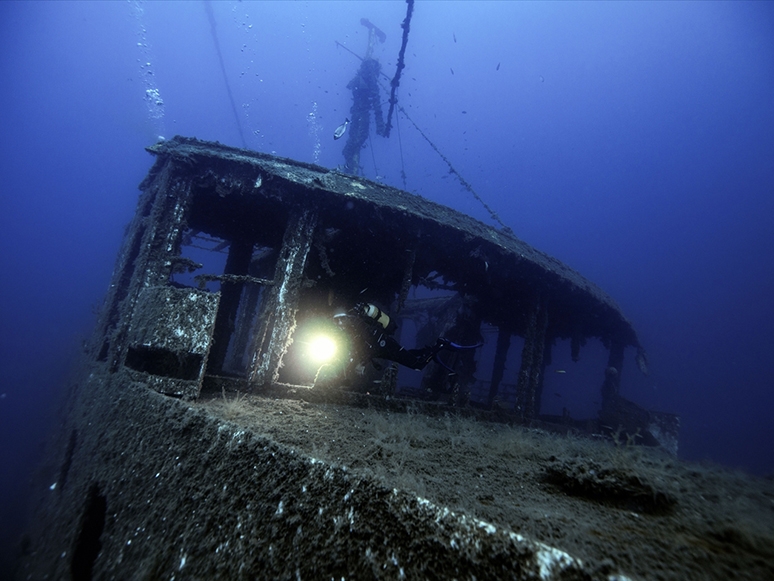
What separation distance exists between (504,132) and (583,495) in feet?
563

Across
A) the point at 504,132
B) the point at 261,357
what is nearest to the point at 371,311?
the point at 261,357

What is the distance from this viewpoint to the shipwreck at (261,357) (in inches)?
62.0

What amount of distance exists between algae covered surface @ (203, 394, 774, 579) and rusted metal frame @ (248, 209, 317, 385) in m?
1.68

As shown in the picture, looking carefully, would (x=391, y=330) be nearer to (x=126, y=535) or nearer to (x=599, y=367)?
(x=126, y=535)

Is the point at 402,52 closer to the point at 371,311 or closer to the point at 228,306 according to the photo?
the point at 228,306

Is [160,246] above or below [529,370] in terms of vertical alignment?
above

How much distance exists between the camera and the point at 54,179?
139 m

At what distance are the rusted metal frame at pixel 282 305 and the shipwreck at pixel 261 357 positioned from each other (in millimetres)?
31

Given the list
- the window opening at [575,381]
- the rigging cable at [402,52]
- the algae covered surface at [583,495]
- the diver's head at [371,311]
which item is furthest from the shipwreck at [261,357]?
the window opening at [575,381]

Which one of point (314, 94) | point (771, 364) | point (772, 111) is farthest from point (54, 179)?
point (772, 111)

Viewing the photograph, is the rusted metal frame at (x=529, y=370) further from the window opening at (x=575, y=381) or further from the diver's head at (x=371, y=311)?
the window opening at (x=575, y=381)

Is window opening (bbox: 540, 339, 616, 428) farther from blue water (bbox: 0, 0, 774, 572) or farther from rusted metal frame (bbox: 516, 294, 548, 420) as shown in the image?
rusted metal frame (bbox: 516, 294, 548, 420)

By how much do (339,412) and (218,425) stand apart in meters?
2.30

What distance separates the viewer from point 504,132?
150 m
